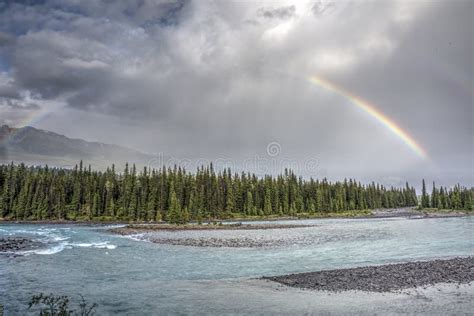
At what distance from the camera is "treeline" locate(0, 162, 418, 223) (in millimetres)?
147125

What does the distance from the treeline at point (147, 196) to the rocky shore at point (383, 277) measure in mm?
108756

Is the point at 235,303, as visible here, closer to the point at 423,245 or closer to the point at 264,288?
the point at 264,288

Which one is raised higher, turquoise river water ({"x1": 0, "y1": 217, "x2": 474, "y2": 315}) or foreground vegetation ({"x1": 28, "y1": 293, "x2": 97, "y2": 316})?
foreground vegetation ({"x1": 28, "y1": 293, "x2": 97, "y2": 316})

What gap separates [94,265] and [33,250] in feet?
53.7

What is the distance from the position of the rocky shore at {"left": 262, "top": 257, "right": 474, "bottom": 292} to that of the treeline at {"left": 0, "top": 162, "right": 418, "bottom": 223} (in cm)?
10876

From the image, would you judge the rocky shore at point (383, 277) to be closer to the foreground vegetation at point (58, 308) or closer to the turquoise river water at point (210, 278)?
the turquoise river water at point (210, 278)

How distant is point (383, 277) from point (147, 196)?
132 metres

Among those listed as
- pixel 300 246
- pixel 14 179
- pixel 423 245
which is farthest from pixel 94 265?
pixel 14 179

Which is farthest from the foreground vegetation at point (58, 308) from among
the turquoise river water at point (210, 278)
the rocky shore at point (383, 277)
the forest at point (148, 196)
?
the forest at point (148, 196)

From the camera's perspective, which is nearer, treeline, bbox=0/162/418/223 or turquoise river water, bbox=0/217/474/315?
turquoise river water, bbox=0/217/474/315

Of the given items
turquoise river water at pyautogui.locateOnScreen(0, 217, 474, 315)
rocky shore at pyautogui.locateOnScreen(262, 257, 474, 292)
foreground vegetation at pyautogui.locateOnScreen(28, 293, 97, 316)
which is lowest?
turquoise river water at pyautogui.locateOnScreen(0, 217, 474, 315)

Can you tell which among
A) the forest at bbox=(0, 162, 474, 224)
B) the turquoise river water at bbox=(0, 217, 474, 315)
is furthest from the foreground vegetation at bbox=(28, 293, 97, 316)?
the forest at bbox=(0, 162, 474, 224)

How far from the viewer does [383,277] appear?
96.9ft

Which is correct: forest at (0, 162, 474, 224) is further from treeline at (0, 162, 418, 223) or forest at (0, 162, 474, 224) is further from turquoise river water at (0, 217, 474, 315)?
turquoise river water at (0, 217, 474, 315)
